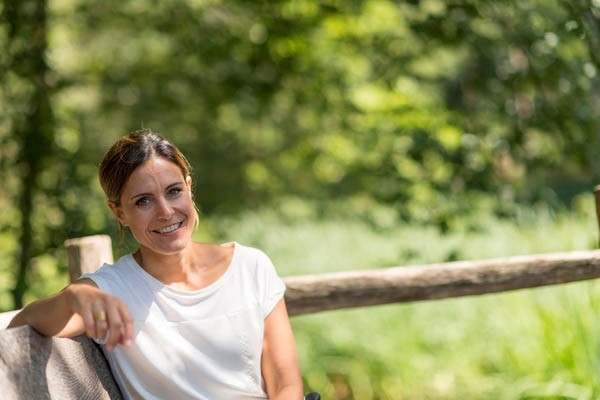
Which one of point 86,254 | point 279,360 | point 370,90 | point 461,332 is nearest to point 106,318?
point 279,360

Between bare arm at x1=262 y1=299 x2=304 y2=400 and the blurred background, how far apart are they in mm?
1171

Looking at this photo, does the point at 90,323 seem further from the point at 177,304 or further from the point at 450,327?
the point at 450,327

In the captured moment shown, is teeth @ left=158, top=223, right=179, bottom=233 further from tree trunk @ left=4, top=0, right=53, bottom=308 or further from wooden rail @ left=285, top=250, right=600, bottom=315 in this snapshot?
tree trunk @ left=4, top=0, right=53, bottom=308

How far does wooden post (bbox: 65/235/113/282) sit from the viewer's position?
3012 millimetres

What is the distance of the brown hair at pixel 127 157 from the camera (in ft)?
7.39

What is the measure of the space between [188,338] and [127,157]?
0.47m

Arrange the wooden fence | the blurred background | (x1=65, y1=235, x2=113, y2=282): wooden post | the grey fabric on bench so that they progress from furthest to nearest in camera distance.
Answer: the blurred background < the wooden fence < (x1=65, y1=235, x2=113, y2=282): wooden post < the grey fabric on bench

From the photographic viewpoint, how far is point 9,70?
5.00 meters

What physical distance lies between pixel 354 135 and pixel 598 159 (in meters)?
2.56

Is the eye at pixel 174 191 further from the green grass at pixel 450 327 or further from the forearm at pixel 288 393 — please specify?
the green grass at pixel 450 327

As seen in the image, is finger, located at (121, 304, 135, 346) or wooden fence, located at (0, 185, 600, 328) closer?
finger, located at (121, 304, 135, 346)

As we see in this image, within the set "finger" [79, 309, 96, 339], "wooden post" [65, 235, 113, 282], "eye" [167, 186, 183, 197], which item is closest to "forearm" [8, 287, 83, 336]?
"finger" [79, 309, 96, 339]

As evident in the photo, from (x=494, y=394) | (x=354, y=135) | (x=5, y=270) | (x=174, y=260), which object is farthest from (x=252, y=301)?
(x=354, y=135)

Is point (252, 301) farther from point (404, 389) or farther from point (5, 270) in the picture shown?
point (404, 389)
